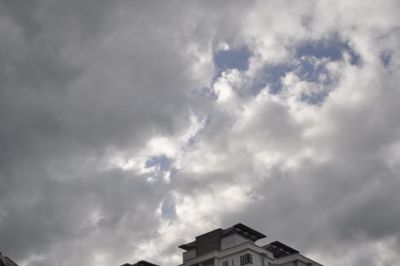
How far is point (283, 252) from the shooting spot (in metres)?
101

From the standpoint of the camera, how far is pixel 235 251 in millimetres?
87812

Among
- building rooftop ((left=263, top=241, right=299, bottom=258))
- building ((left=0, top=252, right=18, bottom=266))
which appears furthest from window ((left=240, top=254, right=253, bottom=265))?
building ((left=0, top=252, right=18, bottom=266))

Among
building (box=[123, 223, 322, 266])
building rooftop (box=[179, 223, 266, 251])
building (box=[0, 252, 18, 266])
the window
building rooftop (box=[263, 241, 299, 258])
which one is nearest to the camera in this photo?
building (box=[0, 252, 18, 266])

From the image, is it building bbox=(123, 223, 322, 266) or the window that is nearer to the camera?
the window

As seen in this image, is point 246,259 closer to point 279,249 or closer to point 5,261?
point 279,249

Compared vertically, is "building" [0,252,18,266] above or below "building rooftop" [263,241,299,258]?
below

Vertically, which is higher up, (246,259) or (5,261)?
(246,259)

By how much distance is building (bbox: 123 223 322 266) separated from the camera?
87.4 metres

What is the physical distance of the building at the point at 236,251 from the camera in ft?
287

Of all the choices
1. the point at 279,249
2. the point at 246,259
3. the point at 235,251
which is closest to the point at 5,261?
the point at 235,251

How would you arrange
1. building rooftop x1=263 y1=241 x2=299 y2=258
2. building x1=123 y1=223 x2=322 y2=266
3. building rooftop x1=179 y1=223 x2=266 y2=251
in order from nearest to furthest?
building x1=123 y1=223 x2=322 y2=266, building rooftop x1=179 y1=223 x2=266 y2=251, building rooftop x1=263 y1=241 x2=299 y2=258

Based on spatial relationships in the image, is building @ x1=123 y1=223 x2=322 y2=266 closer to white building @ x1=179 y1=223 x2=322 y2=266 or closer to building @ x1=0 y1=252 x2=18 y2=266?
white building @ x1=179 y1=223 x2=322 y2=266

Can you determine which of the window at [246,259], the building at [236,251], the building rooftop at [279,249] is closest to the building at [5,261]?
the building at [236,251]

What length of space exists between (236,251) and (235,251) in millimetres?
215
